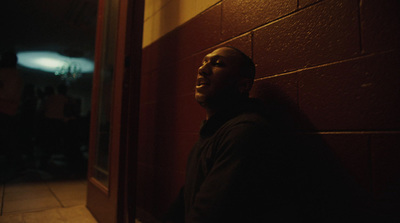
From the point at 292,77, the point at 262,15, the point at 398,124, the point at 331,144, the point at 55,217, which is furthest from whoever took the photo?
the point at 55,217

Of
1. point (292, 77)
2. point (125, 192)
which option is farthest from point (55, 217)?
point (292, 77)

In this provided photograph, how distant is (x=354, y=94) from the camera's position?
2.75 feet

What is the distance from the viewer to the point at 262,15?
118cm

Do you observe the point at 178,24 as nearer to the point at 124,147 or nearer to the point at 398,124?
the point at 124,147

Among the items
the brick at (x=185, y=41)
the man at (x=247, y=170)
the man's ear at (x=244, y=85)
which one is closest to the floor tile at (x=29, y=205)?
the brick at (x=185, y=41)

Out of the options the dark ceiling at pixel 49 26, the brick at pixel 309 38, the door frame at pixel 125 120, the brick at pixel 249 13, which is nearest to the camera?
the brick at pixel 309 38

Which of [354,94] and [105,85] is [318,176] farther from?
[105,85]

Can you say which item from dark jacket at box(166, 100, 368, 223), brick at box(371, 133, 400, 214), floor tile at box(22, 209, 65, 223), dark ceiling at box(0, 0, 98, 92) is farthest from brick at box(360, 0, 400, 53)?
dark ceiling at box(0, 0, 98, 92)

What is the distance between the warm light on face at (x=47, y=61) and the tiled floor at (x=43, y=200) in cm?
444

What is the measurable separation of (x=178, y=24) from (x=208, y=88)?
937mm

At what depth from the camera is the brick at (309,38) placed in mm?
867

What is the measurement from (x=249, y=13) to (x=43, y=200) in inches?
103

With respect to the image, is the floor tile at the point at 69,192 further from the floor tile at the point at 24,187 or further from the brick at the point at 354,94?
the brick at the point at 354,94

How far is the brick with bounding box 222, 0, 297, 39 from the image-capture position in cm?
110
